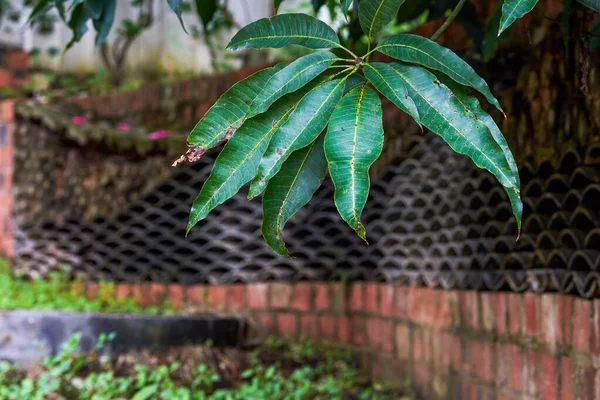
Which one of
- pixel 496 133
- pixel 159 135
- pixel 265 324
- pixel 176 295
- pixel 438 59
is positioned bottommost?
pixel 265 324

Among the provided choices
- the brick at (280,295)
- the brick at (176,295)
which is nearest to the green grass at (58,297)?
the brick at (176,295)

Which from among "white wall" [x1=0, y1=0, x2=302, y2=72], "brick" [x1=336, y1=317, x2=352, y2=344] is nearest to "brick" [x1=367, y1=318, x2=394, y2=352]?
"brick" [x1=336, y1=317, x2=352, y2=344]

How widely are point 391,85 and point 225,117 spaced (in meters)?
0.30

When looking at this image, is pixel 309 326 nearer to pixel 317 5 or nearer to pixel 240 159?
pixel 317 5

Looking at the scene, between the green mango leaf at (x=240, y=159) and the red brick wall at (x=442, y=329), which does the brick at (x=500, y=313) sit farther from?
the green mango leaf at (x=240, y=159)

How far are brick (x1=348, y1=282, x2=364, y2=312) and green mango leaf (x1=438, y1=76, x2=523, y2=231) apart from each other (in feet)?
Result: 7.43

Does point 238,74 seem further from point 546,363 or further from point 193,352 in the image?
point 546,363

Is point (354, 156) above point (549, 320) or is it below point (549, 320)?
above

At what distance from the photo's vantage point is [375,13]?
4.49 ft

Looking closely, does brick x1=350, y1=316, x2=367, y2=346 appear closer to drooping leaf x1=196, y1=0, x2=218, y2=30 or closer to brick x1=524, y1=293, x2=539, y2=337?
brick x1=524, y1=293, x2=539, y2=337

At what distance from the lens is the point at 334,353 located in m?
3.59

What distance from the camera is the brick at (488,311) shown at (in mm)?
2625

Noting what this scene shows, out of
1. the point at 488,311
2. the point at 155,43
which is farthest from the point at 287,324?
the point at 155,43

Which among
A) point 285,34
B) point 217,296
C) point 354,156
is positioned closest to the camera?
point 354,156
